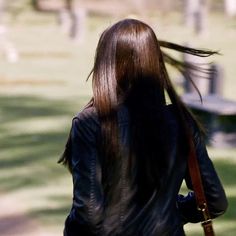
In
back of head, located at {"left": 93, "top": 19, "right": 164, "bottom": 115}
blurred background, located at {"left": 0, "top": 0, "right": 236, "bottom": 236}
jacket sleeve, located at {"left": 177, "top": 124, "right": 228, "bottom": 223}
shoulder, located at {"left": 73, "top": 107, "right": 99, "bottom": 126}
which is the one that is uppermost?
back of head, located at {"left": 93, "top": 19, "right": 164, "bottom": 115}

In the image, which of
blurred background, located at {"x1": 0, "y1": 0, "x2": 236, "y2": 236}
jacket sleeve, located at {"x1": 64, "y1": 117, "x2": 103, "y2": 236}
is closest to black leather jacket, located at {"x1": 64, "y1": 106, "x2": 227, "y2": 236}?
jacket sleeve, located at {"x1": 64, "y1": 117, "x2": 103, "y2": 236}

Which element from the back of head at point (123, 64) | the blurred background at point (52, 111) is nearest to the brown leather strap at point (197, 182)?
the back of head at point (123, 64)

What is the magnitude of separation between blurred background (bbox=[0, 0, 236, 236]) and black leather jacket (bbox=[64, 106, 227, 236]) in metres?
1.28

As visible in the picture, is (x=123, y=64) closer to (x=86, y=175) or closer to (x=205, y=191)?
(x=86, y=175)

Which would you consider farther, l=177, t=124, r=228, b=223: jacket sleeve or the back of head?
l=177, t=124, r=228, b=223: jacket sleeve

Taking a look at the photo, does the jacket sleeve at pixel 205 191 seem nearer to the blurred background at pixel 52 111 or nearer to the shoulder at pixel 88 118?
the shoulder at pixel 88 118

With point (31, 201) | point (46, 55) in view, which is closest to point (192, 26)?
point (46, 55)

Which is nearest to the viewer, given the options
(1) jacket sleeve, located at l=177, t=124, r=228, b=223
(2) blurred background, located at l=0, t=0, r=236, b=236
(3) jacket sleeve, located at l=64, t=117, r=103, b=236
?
(3) jacket sleeve, located at l=64, t=117, r=103, b=236

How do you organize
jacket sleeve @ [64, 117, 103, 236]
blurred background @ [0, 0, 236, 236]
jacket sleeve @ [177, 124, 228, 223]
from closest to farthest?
jacket sleeve @ [64, 117, 103, 236] → jacket sleeve @ [177, 124, 228, 223] → blurred background @ [0, 0, 236, 236]

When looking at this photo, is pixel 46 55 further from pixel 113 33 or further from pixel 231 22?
pixel 113 33

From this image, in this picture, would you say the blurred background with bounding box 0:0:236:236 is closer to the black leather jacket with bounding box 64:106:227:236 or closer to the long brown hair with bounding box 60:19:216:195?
the long brown hair with bounding box 60:19:216:195

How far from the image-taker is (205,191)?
11.3 ft

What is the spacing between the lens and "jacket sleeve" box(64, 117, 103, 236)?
327 centimetres

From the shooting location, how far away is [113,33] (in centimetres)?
330
